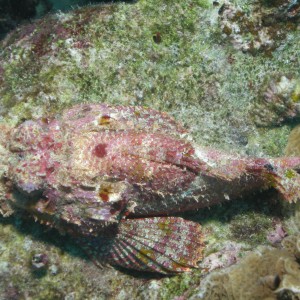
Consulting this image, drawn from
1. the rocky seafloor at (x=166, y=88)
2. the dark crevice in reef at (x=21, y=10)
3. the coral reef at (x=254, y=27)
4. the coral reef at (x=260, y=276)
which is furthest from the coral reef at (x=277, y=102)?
the dark crevice in reef at (x=21, y=10)

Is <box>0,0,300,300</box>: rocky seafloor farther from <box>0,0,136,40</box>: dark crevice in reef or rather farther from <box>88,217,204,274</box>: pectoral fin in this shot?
<box>0,0,136,40</box>: dark crevice in reef

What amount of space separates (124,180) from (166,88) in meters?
1.61

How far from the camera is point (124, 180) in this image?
12.8 feet

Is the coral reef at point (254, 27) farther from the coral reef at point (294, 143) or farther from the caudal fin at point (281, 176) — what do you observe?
the caudal fin at point (281, 176)

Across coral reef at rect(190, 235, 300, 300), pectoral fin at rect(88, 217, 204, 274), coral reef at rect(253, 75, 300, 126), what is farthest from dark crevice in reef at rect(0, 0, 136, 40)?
coral reef at rect(190, 235, 300, 300)

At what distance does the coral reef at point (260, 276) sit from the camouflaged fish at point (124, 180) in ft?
1.48

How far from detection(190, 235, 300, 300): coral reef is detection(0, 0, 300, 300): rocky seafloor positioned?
241mm

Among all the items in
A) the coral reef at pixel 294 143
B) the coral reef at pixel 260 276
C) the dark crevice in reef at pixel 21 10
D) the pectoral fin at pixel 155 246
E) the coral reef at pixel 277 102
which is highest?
the dark crevice in reef at pixel 21 10

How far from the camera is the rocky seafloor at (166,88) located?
436cm

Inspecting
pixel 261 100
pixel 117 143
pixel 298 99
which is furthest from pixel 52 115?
pixel 298 99

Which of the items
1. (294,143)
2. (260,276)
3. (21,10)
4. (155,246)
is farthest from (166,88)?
(21,10)

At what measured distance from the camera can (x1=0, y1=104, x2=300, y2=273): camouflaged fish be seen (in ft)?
12.6

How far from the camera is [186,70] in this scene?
16.5ft

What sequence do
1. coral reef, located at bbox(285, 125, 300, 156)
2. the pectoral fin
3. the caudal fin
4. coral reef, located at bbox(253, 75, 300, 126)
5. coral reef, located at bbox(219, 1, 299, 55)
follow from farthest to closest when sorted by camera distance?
1. coral reef, located at bbox(219, 1, 299, 55)
2. coral reef, located at bbox(253, 75, 300, 126)
3. coral reef, located at bbox(285, 125, 300, 156)
4. the pectoral fin
5. the caudal fin
